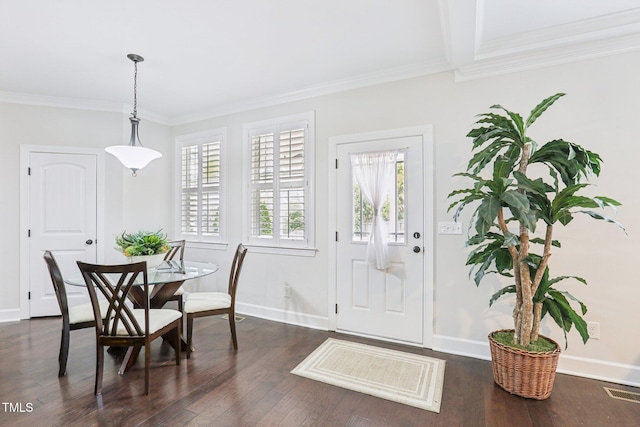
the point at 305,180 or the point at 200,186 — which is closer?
the point at 305,180

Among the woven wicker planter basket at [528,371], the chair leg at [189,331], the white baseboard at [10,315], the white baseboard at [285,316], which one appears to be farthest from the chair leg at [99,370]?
the woven wicker planter basket at [528,371]

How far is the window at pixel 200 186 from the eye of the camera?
169 inches

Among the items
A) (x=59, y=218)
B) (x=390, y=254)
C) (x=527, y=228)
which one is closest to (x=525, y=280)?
(x=527, y=228)

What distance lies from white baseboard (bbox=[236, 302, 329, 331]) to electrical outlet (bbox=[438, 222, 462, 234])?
1.57 meters

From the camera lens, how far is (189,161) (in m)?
4.58

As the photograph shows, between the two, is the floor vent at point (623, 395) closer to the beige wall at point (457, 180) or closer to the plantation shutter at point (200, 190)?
the beige wall at point (457, 180)

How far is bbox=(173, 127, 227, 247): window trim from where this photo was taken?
422cm

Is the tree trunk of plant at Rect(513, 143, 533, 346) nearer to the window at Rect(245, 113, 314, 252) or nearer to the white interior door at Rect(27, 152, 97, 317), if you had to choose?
the window at Rect(245, 113, 314, 252)

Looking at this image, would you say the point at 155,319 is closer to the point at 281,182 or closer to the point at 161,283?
the point at 161,283

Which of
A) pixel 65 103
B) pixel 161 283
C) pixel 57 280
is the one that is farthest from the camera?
pixel 65 103

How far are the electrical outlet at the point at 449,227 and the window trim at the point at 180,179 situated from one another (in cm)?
273

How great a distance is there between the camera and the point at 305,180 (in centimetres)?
362

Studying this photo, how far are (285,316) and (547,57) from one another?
3.58 meters

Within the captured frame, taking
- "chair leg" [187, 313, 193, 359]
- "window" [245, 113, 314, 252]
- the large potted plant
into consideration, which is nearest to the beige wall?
"window" [245, 113, 314, 252]
